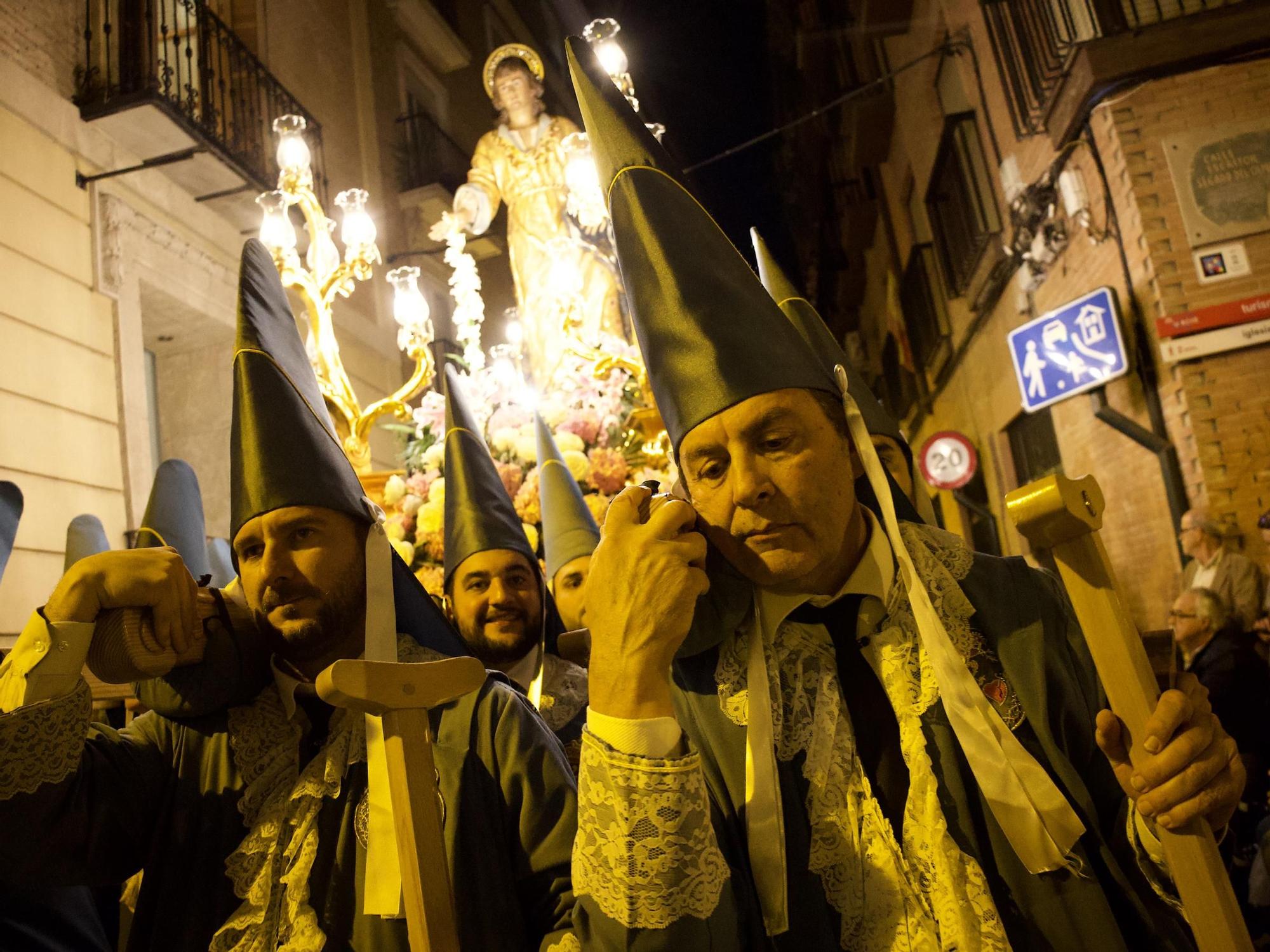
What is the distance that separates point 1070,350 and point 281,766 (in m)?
6.95

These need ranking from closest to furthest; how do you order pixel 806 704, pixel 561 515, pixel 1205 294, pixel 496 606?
pixel 806 704
pixel 496 606
pixel 561 515
pixel 1205 294

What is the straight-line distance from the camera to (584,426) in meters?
4.12

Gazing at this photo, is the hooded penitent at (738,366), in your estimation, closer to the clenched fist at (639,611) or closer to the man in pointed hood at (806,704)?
the man in pointed hood at (806,704)

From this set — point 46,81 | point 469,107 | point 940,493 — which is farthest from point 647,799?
point 940,493

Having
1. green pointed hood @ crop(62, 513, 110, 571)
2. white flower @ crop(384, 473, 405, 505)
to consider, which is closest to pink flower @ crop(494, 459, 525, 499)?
white flower @ crop(384, 473, 405, 505)

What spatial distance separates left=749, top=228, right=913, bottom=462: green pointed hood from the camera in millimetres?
2615

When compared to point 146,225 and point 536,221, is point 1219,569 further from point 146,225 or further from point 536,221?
point 146,225

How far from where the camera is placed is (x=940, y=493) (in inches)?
575

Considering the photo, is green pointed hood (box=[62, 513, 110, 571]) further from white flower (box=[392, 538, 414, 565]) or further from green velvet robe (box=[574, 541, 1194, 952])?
green velvet robe (box=[574, 541, 1194, 952])

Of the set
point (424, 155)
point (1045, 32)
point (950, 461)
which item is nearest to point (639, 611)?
point (1045, 32)

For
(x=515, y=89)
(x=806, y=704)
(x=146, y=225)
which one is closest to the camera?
(x=806, y=704)

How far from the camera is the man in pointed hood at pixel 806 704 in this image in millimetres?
1182

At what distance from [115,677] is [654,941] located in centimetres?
102

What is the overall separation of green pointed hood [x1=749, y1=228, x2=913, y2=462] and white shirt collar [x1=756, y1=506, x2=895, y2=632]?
3.49ft
